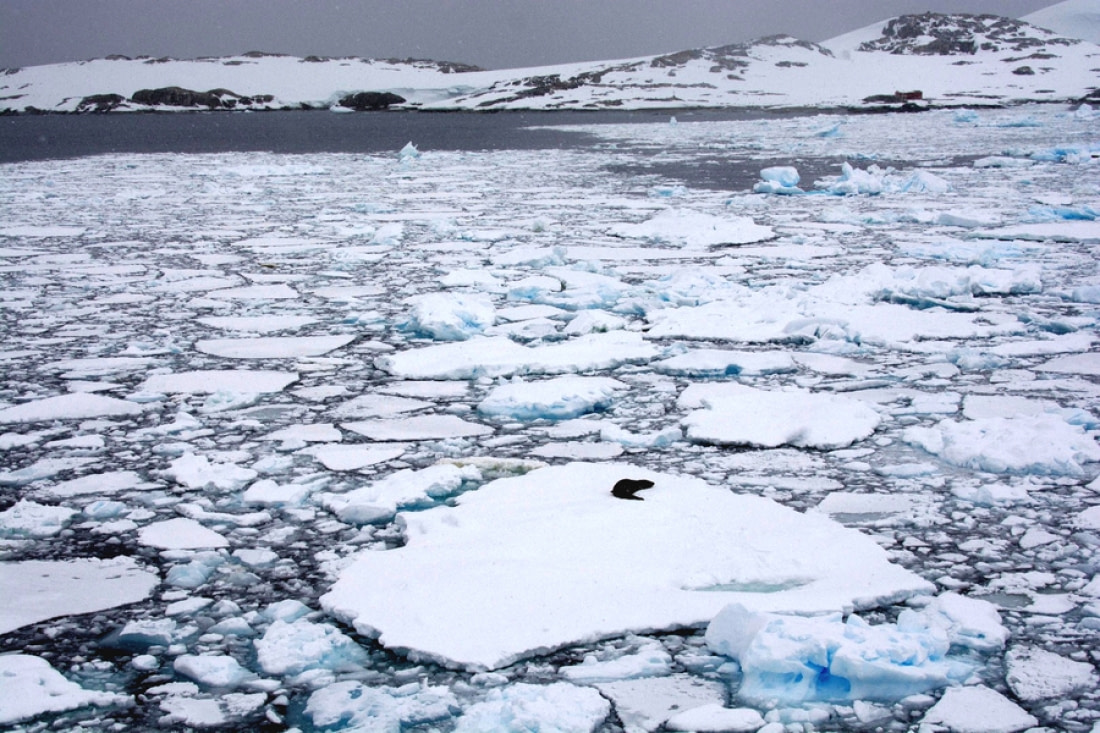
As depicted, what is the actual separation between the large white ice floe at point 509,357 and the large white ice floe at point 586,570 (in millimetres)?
1051

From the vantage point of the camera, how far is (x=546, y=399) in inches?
112

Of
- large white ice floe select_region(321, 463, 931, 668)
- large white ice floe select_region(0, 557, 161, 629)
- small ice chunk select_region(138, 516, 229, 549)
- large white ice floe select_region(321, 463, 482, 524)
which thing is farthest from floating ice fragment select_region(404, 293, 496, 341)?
large white ice floe select_region(0, 557, 161, 629)

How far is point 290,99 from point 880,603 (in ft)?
287

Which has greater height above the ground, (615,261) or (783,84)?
(783,84)

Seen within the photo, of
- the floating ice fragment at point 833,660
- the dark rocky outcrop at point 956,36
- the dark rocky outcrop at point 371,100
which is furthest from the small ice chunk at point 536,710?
the dark rocky outcrop at point 371,100

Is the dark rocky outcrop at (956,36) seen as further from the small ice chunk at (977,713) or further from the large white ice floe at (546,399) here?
the small ice chunk at (977,713)

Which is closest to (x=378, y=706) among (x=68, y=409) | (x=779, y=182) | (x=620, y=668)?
(x=620, y=668)

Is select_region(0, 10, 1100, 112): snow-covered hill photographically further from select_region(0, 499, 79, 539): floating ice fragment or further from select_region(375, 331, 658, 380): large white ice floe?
select_region(0, 499, 79, 539): floating ice fragment

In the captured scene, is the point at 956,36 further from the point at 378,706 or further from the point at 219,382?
the point at 378,706

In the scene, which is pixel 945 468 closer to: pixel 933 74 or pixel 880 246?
pixel 880 246

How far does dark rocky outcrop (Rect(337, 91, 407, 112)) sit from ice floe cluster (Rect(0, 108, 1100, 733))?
3091 inches

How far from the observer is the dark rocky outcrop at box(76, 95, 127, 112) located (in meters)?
83.6

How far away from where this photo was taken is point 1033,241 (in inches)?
230

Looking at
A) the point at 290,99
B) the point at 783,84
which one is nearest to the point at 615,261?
the point at 783,84
